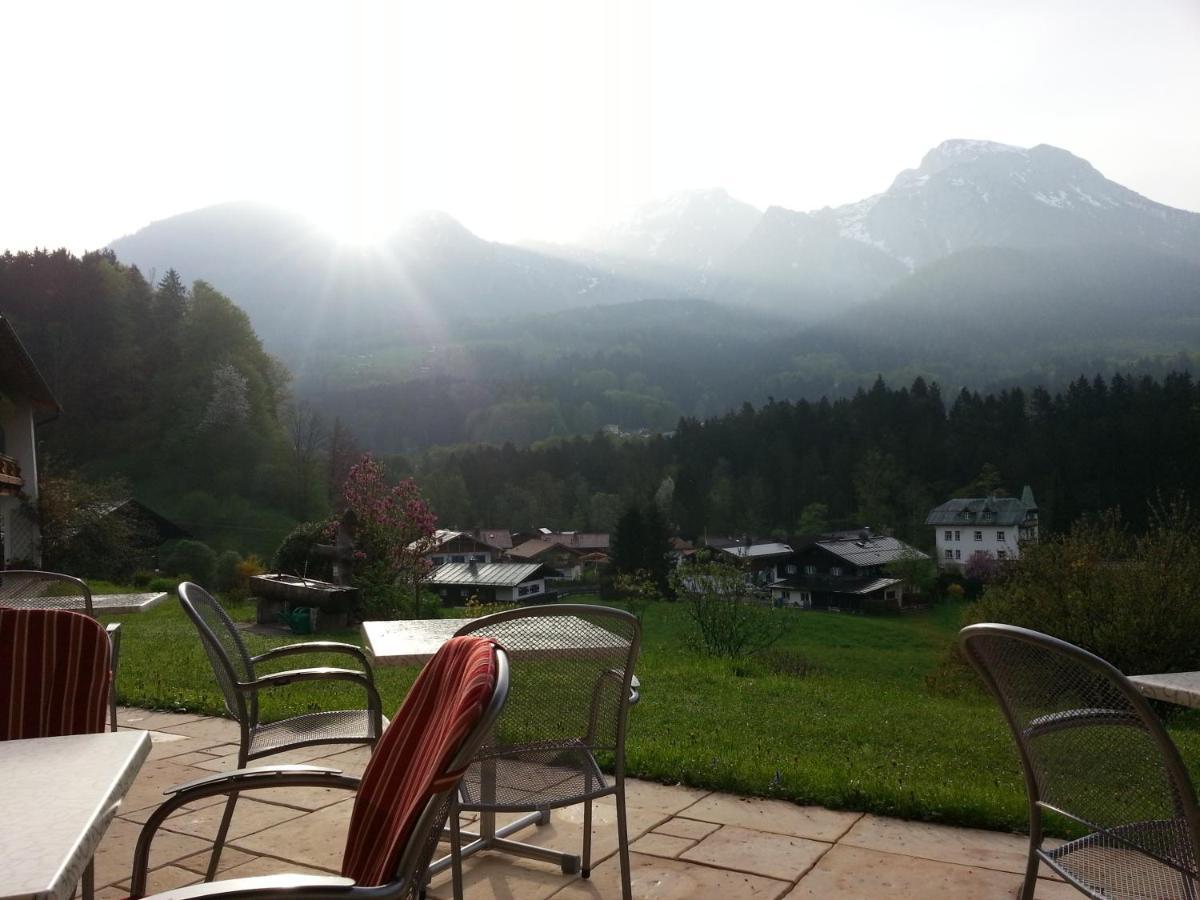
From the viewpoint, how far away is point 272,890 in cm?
112

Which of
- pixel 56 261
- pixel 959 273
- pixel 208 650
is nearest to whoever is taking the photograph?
pixel 208 650

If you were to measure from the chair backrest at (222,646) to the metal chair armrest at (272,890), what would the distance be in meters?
1.66

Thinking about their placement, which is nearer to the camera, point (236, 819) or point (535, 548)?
point (236, 819)

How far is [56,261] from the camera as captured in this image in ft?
128

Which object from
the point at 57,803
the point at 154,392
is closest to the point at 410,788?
the point at 57,803

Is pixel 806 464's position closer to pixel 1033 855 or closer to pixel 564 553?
pixel 564 553

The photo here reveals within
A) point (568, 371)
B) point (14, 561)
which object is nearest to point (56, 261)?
point (14, 561)

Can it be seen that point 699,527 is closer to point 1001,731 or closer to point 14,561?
point 14,561

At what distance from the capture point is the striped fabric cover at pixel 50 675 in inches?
80.7

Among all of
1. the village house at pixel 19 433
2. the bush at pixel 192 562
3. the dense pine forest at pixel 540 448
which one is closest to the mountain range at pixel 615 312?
the dense pine forest at pixel 540 448

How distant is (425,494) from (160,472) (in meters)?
21.5

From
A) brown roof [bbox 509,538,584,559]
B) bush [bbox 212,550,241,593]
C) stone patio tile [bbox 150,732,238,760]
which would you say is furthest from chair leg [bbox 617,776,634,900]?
brown roof [bbox 509,538,584,559]

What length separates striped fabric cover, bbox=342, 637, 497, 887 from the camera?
3.95ft

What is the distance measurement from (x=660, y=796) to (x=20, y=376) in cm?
1761
